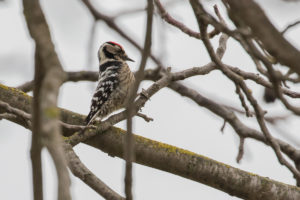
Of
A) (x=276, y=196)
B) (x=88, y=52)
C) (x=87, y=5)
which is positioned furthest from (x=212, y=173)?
(x=87, y=5)

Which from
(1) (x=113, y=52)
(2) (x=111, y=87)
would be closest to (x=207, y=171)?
(2) (x=111, y=87)

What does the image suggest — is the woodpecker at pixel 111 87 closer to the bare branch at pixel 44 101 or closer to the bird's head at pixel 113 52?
the bird's head at pixel 113 52

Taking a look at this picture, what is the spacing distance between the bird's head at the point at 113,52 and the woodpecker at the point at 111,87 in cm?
9

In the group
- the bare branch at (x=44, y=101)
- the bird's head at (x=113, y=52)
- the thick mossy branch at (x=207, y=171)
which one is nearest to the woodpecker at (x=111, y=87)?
the bird's head at (x=113, y=52)

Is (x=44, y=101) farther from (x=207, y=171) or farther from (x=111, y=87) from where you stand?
(x=111, y=87)

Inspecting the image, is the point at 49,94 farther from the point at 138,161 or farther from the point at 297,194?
the point at 297,194

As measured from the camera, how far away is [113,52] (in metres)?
8.20

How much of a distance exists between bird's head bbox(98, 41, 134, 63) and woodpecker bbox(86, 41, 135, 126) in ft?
0.28

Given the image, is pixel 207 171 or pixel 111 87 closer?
pixel 207 171

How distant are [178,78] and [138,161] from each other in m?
0.82

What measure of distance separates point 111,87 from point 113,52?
1292 millimetres

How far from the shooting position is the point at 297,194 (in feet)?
14.8

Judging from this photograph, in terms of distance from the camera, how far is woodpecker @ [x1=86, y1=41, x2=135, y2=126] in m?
6.75

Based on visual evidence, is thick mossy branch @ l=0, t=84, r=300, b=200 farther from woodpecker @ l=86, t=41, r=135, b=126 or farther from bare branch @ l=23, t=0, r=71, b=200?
bare branch @ l=23, t=0, r=71, b=200
